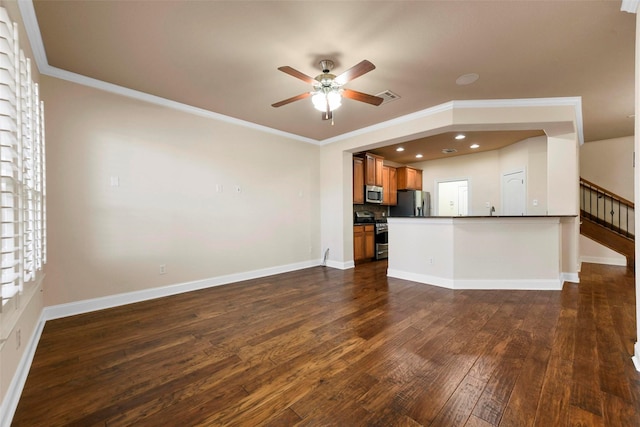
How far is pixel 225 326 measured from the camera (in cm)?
269

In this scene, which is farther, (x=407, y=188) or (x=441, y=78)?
(x=407, y=188)

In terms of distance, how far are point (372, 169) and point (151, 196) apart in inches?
178

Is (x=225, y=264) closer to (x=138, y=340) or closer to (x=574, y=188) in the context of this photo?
(x=138, y=340)

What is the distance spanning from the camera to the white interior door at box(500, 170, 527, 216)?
595cm

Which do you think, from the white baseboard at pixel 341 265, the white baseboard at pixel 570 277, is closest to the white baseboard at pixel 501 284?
the white baseboard at pixel 570 277

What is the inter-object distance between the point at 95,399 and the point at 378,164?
6.10 metres

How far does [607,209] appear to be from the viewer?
19.7 feet

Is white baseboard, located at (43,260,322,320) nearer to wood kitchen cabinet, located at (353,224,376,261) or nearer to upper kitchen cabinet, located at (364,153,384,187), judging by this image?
wood kitchen cabinet, located at (353,224,376,261)

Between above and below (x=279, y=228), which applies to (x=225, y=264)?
below

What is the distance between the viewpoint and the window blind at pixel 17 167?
1.35m

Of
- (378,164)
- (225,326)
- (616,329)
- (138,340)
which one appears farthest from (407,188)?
(138,340)

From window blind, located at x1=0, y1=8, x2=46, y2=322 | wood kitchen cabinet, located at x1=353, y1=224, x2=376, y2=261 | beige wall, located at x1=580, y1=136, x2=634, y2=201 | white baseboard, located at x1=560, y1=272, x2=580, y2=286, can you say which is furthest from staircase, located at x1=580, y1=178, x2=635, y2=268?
window blind, located at x1=0, y1=8, x2=46, y2=322

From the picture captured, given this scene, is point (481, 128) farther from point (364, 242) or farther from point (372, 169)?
point (364, 242)

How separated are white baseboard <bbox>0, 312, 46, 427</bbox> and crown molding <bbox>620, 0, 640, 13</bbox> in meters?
4.66
